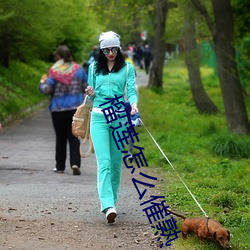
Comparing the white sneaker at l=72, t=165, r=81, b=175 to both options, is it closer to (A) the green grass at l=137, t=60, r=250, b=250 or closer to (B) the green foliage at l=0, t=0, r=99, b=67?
(A) the green grass at l=137, t=60, r=250, b=250

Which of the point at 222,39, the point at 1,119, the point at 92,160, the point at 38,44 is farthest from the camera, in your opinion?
the point at 38,44

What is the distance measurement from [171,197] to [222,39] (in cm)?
812

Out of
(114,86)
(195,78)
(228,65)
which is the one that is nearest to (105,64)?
(114,86)

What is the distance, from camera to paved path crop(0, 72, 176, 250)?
6695 mm

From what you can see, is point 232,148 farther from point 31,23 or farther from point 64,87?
point 31,23

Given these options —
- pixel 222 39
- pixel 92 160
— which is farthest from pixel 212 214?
pixel 222 39

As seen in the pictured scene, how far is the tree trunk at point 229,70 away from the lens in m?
16.1

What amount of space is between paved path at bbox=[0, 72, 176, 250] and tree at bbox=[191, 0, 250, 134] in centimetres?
479

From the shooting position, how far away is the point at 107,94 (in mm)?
7492

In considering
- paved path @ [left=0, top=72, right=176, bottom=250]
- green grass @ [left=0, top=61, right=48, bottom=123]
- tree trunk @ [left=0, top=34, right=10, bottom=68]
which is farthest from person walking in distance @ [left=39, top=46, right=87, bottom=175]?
tree trunk @ [left=0, top=34, right=10, bottom=68]

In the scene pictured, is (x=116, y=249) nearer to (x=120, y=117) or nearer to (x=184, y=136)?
(x=120, y=117)

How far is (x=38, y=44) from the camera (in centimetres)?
2191

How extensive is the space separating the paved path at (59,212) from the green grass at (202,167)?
0.55 metres

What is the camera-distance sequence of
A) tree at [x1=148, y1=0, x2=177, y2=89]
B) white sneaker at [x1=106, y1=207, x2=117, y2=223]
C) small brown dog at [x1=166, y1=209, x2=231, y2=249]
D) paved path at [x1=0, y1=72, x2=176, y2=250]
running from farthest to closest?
tree at [x1=148, y1=0, x2=177, y2=89] < white sneaker at [x1=106, y1=207, x2=117, y2=223] < paved path at [x1=0, y1=72, x2=176, y2=250] < small brown dog at [x1=166, y1=209, x2=231, y2=249]
